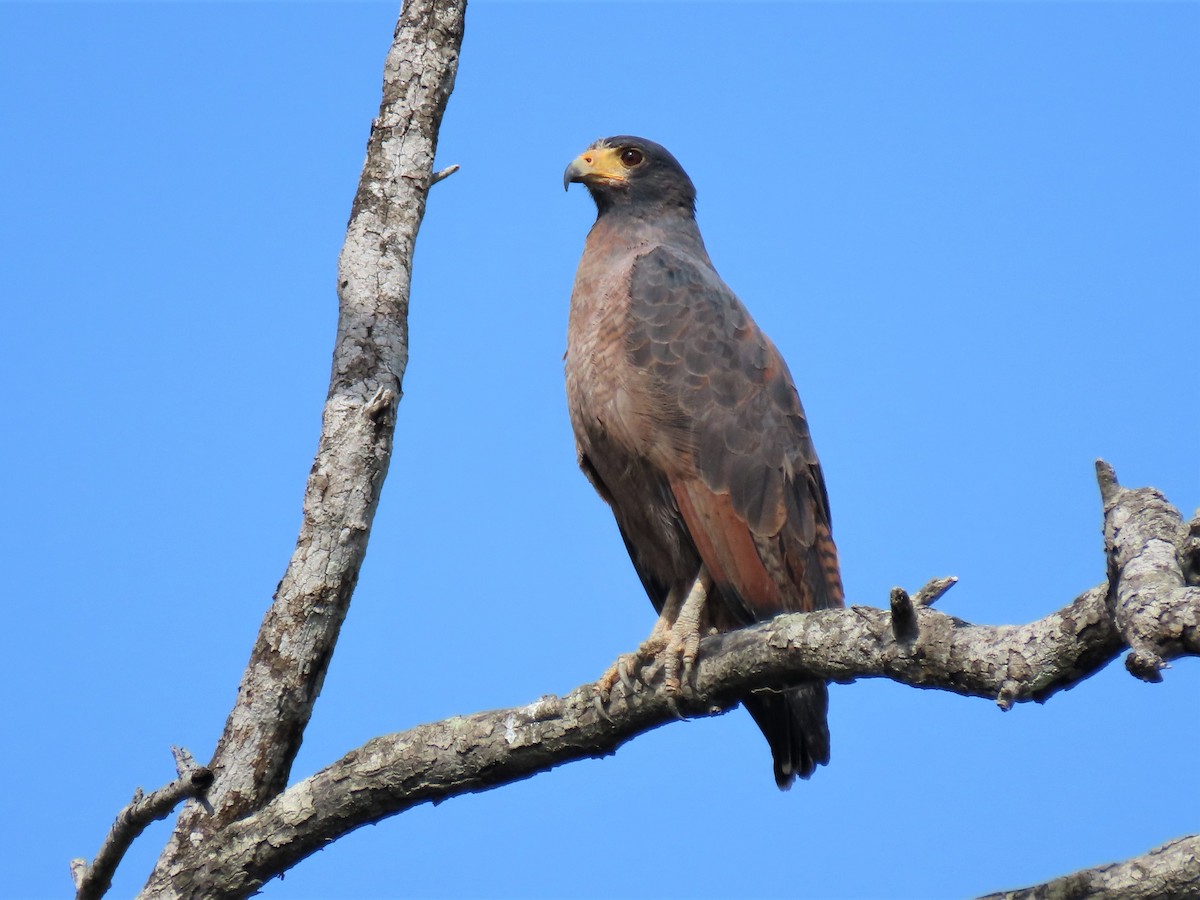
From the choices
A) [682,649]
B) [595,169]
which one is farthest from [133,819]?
[595,169]

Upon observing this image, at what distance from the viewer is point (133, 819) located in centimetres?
375

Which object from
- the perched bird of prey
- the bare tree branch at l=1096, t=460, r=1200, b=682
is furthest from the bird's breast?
the bare tree branch at l=1096, t=460, r=1200, b=682

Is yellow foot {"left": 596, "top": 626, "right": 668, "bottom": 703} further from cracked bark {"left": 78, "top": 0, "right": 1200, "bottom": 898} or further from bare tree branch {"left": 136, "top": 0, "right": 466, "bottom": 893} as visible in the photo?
bare tree branch {"left": 136, "top": 0, "right": 466, "bottom": 893}

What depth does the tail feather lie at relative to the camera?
4.64m

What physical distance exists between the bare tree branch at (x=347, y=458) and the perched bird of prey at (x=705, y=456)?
83cm

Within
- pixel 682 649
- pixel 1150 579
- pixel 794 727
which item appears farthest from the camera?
pixel 794 727

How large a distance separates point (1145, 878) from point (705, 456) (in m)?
2.21

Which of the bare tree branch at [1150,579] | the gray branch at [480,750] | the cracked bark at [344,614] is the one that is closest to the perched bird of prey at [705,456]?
the gray branch at [480,750]

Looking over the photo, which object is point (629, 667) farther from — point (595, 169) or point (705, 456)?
point (595, 169)

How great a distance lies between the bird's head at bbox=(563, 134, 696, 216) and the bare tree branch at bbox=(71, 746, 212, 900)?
310cm

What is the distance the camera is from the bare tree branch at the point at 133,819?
3738 mm

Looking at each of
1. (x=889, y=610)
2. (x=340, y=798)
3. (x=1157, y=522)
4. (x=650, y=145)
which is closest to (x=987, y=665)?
(x=889, y=610)

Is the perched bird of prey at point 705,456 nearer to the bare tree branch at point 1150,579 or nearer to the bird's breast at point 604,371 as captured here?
the bird's breast at point 604,371

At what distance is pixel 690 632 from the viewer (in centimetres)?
426
